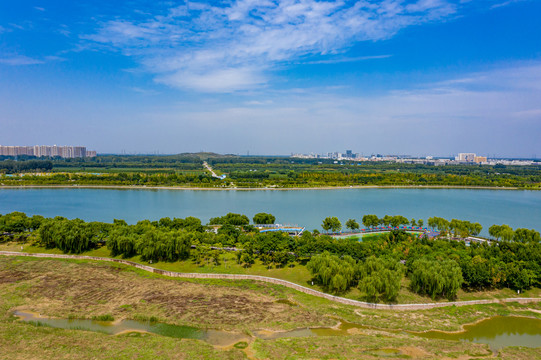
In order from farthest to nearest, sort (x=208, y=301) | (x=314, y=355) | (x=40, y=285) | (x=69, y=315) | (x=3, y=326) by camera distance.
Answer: (x=40, y=285) < (x=208, y=301) < (x=69, y=315) < (x=3, y=326) < (x=314, y=355)

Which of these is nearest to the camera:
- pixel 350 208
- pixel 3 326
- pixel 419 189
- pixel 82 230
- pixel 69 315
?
pixel 3 326

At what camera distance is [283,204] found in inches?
1330

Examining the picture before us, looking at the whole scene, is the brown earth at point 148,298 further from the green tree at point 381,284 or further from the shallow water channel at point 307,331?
the green tree at point 381,284

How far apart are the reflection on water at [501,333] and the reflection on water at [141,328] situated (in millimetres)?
5627

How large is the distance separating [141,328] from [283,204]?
24.6 meters

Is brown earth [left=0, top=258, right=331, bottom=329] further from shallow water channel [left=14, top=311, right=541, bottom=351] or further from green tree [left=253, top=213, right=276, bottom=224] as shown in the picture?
green tree [left=253, top=213, right=276, bottom=224]

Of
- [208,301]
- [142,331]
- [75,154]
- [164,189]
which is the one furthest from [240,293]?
[75,154]

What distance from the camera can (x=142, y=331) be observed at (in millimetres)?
9633

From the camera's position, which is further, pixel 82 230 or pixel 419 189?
pixel 419 189

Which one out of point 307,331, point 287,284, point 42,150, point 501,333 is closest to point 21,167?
point 42,150

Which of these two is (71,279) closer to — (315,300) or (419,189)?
(315,300)

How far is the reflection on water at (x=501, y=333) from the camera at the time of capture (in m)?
9.50

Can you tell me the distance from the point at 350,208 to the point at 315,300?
21.1m

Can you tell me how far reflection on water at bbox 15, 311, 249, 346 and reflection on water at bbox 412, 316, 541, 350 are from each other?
5.63 m
